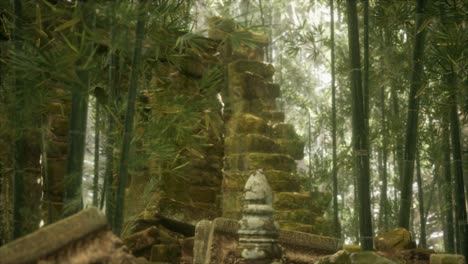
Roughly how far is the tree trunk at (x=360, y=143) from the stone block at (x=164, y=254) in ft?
6.55

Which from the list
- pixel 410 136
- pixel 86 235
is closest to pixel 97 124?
pixel 86 235

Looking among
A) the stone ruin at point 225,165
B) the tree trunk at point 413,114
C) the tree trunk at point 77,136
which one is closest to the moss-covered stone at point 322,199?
the stone ruin at point 225,165

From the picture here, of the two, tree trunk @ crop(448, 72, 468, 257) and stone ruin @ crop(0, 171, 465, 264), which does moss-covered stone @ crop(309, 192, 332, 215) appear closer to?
tree trunk @ crop(448, 72, 468, 257)

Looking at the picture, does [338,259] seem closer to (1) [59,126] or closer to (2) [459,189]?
(2) [459,189]

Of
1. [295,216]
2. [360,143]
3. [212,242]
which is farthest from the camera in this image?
[295,216]

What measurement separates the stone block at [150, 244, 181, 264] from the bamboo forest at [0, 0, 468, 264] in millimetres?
14

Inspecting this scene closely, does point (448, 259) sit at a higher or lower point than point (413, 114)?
lower

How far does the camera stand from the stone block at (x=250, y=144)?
7.40 m

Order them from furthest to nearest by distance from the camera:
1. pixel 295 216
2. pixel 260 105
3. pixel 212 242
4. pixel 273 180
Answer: pixel 260 105
pixel 273 180
pixel 295 216
pixel 212 242

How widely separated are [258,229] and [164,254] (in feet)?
9.26

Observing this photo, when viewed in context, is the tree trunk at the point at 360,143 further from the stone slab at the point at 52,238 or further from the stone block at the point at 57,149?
the stone block at the point at 57,149

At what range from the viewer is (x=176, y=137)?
181 inches

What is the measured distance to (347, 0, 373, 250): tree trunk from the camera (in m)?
5.04

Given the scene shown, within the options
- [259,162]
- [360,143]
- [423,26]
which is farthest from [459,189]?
[259,162]
